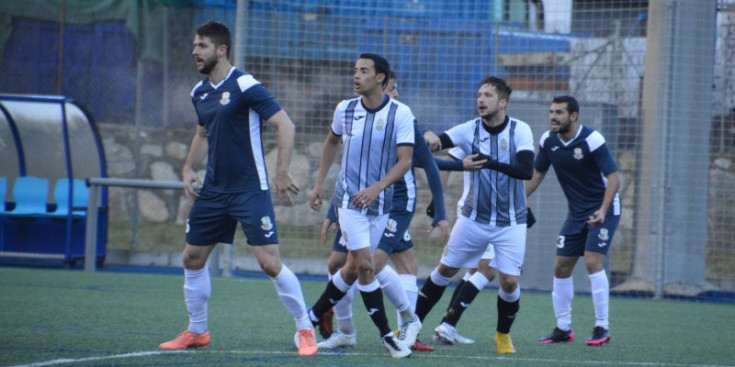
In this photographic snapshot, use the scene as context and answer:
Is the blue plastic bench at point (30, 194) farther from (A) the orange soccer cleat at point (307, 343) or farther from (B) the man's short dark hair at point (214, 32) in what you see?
(A) the orange soccer cleat at point (307, 343)

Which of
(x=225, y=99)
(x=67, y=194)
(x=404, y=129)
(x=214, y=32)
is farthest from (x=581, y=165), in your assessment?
(x=67, y=194)

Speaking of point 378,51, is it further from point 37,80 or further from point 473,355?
point 473,355

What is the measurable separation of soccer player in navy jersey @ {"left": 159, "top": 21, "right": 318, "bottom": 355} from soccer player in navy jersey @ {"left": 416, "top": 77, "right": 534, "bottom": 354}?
4.94ft

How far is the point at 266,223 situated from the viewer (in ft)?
21.2

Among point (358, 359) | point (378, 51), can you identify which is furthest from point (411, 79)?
point (358, 359)

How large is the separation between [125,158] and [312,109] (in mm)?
2830

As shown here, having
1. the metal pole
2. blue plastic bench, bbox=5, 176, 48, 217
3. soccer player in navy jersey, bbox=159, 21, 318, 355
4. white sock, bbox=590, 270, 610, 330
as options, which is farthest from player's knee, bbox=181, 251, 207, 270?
blue plastic bench, bbox=5, 176, 48, 217

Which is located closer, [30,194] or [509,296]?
[509,296]

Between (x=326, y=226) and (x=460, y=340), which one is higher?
(x=326, y=226)

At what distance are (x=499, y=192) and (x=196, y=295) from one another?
224 centimetres

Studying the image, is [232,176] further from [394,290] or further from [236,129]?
[394,290]

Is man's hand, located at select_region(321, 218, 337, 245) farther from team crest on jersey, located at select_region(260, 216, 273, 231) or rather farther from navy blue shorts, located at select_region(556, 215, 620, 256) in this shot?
A: navy blue shorts, located at select_region(556, 215, 620, 256)

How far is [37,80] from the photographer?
15328 millimetres

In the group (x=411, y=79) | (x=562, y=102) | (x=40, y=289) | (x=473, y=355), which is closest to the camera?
(x=473, y=355)
